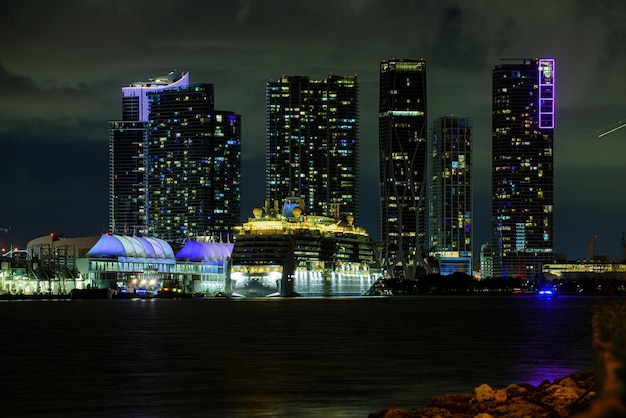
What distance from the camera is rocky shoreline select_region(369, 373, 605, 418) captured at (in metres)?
22.9

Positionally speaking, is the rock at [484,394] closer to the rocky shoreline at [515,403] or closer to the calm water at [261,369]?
the rocky shoreline at [515,403]

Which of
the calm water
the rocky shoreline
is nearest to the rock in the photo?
the rocky shoreline

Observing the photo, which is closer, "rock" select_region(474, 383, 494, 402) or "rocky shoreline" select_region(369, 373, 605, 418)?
"rocky shoreline" select_region(369, 373, 605, 418)

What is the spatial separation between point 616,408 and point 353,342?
1989 inches

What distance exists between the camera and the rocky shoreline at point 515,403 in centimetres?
2294

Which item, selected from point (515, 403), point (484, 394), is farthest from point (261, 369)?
point (515, 403)

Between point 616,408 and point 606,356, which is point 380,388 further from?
point 616,408

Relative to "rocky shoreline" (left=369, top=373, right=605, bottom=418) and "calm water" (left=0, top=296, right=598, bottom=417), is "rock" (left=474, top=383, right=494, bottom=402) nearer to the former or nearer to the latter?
"rocky shoreline" (left=369, top=373, right=605, bottom=418)

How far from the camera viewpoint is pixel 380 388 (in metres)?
35.2

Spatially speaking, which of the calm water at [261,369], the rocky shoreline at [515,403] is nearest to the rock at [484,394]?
the rocky shoreline at [515,403]

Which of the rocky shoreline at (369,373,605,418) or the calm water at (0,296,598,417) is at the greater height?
the rocky shoreline at (369,373,605,418)

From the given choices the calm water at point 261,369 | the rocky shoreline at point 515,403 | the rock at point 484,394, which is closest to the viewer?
the rocky shoreline at point 515,403

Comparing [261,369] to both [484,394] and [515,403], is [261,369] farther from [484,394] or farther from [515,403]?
[515,403]

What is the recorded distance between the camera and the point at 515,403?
946 inches
